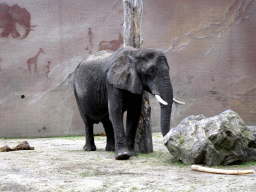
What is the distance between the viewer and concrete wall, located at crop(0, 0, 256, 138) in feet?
34.0

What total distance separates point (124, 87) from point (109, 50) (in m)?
5.29

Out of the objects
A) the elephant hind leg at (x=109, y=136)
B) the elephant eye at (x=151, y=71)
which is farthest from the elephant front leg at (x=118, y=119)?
the elephant hind leg at (x=109, y=136)

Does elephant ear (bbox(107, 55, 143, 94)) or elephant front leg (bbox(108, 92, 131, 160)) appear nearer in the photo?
elephant ear (bbox(107, 55, 143, 94))

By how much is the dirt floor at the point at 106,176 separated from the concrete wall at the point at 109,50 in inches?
188

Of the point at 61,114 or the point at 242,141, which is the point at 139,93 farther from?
the point at 61,114

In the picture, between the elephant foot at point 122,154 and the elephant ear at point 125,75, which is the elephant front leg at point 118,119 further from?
the elephant ear at point 125,75

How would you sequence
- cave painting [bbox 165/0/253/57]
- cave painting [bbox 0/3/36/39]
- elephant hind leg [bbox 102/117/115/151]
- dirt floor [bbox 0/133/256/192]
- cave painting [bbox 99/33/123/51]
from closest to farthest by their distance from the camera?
dirt floor [bbox 0/133/256/192], elephant hind leg [bbox 102/117/115/151], cave painting [bbox 0/3/36/39], cave painting [bbox 99/33/123/51], cave painting [bbox 165/0/253/57]

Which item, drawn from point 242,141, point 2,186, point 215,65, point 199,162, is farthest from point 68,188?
point 215,65

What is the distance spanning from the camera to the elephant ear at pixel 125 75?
553cm

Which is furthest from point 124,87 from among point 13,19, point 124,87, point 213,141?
point 13,19

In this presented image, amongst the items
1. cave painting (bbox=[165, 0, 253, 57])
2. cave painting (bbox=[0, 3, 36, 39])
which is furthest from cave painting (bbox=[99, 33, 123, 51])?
cave painting (bbox=[0, 3, 36, 39])

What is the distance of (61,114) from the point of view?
1050 centimetres

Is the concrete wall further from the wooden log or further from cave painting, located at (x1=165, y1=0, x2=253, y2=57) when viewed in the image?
the wooden log

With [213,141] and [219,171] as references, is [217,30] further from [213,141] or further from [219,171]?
[219,171]
